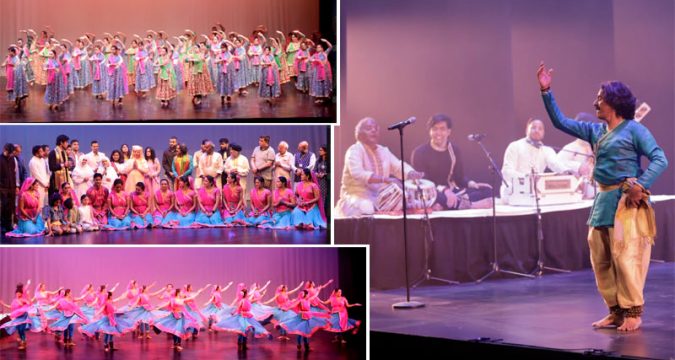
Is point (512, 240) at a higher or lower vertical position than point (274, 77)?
lower

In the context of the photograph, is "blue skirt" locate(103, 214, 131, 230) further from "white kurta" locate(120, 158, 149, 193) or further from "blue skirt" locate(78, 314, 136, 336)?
"blue skirt" locate(78, 314, 136, 336)

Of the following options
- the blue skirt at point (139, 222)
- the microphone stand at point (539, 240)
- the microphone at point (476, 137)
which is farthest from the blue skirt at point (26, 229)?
the microphone stand at point (539, 240)

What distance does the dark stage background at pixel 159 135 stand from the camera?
7438 millimetres

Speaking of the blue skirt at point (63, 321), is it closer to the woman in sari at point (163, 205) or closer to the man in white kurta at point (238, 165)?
the woman in sari at point (163, 205)

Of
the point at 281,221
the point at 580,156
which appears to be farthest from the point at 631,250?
the point at 281,221

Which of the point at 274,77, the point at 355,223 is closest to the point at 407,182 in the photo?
the point at 355,223

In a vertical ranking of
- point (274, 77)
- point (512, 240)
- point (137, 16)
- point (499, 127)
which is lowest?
point (512, 240)

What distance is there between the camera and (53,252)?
→ 7961 mm

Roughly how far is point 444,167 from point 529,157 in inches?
27.5

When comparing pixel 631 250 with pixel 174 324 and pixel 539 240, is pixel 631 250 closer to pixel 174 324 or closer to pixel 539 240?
pixel 539 240

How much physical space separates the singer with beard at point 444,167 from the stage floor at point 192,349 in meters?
1.50

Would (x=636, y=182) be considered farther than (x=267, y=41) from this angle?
No

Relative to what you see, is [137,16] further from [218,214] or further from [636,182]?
[636,182]

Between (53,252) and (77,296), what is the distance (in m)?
0.49
